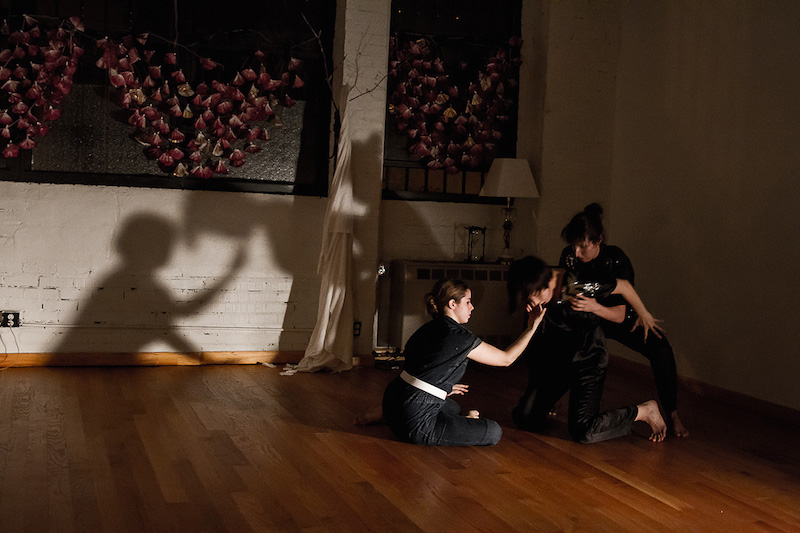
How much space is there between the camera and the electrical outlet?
197 inches

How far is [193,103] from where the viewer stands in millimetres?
5398

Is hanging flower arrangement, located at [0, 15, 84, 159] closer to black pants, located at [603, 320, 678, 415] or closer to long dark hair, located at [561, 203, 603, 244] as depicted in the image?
long dark hair, located at [561, 203, 603, 244]

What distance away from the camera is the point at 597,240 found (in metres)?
3.95

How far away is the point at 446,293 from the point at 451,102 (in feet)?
9.64

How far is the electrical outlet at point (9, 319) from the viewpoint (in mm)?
5000

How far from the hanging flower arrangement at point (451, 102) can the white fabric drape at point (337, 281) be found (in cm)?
68

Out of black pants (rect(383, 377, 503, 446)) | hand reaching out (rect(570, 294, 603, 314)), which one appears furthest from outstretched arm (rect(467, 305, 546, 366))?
hand reaching out (rect(570, 294, 603, 314))

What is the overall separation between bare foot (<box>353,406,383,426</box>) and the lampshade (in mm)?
2286

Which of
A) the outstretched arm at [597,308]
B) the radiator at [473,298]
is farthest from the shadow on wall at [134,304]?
the outstretched arm at [597,308]

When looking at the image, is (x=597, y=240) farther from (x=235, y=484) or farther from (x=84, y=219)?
(x=84, y=219)

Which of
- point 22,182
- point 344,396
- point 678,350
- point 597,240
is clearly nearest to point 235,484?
point 344,396

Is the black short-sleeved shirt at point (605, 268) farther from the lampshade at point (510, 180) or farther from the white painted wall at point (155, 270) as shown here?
the white painted wall at point (155, 270)

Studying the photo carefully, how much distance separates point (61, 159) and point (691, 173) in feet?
13.5

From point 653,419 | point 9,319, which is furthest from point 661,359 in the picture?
point 9,319
